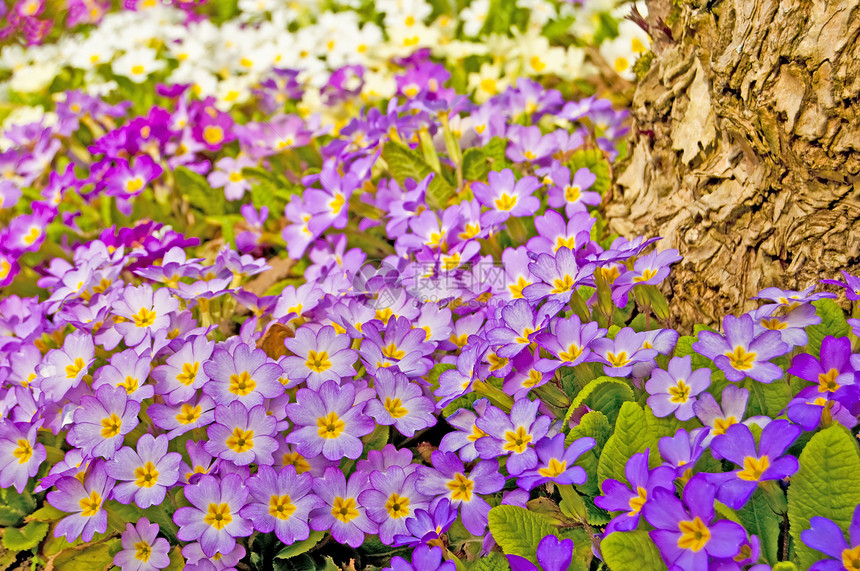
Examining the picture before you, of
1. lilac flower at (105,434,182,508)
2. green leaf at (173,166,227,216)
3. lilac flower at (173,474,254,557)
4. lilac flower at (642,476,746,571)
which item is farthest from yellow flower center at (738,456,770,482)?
green leaf at (173,166,227,216)

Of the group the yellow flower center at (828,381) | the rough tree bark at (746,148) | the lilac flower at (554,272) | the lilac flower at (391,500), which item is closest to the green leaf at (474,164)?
the rough tree bark at (746,148)

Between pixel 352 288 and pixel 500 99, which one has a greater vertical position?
pixel 500 99

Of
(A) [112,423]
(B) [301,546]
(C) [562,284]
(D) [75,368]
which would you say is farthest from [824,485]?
(D) [75,368]

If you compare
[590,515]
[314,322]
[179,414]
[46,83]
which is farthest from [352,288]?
[46,83]

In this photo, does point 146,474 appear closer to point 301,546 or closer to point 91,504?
point 91,504

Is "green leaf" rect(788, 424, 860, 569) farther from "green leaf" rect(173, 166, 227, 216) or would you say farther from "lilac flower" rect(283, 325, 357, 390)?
"green leaf" rect(173, 166, 227, 216)

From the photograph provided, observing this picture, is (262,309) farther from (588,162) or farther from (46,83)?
(46,83)
